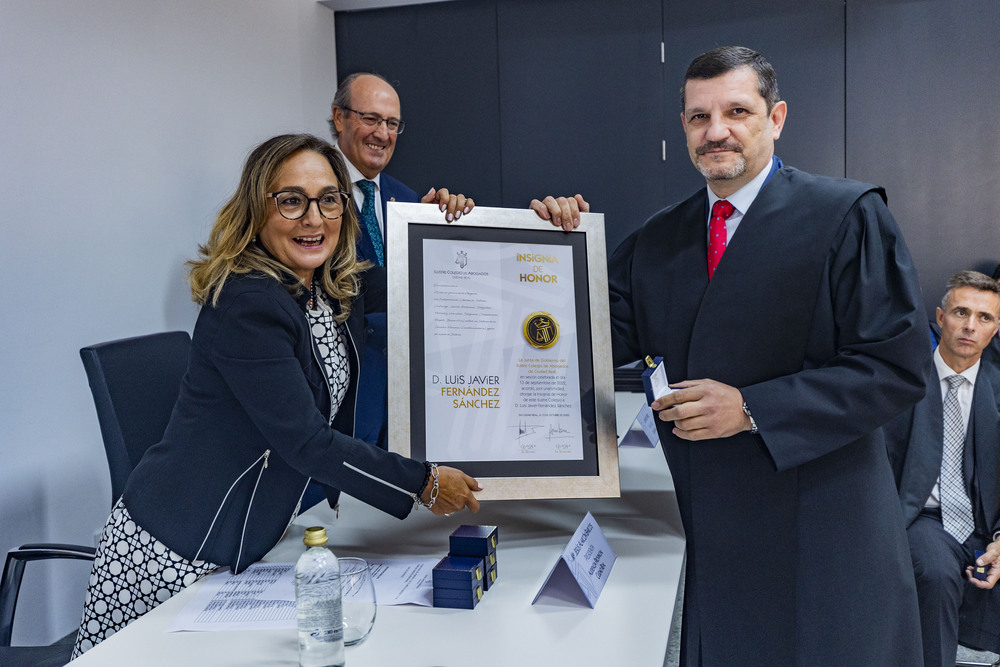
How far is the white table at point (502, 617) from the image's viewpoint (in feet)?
3.87

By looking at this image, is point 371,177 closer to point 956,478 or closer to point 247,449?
point 247,449

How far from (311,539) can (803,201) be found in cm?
110

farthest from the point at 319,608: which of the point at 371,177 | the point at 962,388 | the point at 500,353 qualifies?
the point at 962,388

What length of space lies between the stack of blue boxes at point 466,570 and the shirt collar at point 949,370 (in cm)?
196

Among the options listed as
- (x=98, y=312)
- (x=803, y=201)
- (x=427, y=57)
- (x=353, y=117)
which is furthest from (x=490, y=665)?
(x=427, y=57)

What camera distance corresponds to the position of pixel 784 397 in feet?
4.84

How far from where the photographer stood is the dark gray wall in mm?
4016

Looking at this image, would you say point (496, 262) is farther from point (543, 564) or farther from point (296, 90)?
point (296, 90)

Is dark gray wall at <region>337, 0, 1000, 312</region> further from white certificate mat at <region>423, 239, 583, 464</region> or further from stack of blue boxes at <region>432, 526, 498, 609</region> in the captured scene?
stack of blue boxes at <region>432, 526, 498, 609</region>

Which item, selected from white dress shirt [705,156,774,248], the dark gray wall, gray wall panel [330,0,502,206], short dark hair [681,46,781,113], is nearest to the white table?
white dress shirt [705,156,774,248]

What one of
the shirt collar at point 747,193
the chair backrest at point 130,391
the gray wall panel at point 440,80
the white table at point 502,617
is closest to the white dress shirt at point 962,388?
the white table at point 502,617

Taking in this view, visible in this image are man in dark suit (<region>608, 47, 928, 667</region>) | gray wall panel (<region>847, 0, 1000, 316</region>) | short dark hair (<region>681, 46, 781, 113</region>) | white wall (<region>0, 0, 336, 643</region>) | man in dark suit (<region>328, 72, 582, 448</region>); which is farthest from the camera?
gray wall panel (<region>847, 0, 1000, 316</region>)

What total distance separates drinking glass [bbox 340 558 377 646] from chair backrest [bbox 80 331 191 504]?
41.8 inches

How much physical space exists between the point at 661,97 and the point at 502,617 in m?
3.59
